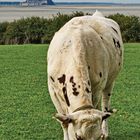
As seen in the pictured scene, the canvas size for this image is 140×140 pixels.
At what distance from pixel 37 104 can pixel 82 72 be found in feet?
14.5

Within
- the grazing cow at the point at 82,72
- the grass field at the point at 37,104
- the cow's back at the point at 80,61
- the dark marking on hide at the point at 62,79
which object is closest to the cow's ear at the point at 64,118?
the grazing cow at the point at 82,72

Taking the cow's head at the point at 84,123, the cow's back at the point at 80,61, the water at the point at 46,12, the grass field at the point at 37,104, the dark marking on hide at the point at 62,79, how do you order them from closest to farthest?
the cow's head at the point at 84,123
the cow's back at the point at 80,61
the dark marking on hide at the point at 62,79
the grass field at the point at 37,104
the water at the point at 46,12

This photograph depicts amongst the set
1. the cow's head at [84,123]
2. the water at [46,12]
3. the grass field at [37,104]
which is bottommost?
the water at [46,12]

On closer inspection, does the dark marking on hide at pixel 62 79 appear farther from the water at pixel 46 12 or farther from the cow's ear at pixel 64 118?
the water at pixel 46 12

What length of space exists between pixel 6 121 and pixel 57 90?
271 centimetres

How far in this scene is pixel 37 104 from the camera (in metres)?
10.3

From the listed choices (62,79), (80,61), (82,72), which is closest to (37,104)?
(62,79)

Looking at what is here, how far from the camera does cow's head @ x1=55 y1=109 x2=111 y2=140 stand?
5.20 m

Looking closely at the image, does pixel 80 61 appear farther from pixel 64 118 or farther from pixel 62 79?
pixel 64 118

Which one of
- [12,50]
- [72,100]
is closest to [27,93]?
[72,100]

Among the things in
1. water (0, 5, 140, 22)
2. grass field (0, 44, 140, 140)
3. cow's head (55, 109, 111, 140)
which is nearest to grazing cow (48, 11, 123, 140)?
cow's head (55, 109, 111, 140)

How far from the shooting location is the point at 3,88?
471 inches

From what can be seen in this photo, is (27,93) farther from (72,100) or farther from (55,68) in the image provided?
(72,100)

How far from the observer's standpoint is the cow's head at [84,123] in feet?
17.0
